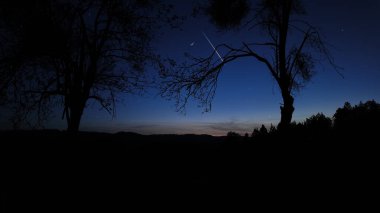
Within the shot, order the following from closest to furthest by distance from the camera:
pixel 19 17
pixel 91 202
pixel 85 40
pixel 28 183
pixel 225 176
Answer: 1. pixel 91 202
2. pixel 225 176
3. pixel 28 183
4. pixel 19 17
5. pixel 85 40

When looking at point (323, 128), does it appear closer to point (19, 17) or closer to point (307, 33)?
point (307, 33)

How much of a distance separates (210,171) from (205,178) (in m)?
1.08

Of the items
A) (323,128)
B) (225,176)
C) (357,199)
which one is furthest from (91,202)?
(323,128)

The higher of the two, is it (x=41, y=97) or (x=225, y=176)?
(x=41, y=97)

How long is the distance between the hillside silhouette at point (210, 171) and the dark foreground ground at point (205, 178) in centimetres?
2

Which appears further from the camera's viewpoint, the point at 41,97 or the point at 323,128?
the point at 41,97

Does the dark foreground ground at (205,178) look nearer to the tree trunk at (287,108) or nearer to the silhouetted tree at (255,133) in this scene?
the silhouetted tree at (255,133)

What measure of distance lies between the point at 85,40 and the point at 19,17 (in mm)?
2869

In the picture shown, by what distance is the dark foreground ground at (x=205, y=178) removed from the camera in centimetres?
518

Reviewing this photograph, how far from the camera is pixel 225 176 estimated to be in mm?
7750

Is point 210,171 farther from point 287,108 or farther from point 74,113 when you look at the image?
point 74,113

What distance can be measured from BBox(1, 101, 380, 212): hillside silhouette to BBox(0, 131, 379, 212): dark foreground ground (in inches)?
0.7

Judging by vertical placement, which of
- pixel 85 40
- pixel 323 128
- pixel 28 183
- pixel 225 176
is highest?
pixel 85 40

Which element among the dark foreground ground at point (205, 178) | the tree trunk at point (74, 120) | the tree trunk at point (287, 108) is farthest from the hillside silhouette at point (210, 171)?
the tree trunk at point (287, 108)
